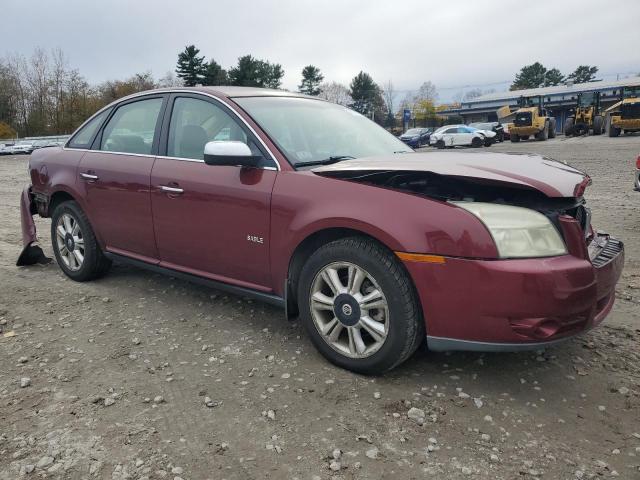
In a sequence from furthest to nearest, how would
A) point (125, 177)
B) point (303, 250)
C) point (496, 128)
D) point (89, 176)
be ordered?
point (496, 128), point (89, 176), point (125, 177), point (303, 250)

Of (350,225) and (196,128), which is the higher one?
(196,128)

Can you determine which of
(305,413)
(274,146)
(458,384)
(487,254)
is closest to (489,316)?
(487,254)

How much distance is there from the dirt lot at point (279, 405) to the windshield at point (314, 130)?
1.25 m

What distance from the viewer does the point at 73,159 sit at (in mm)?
4695

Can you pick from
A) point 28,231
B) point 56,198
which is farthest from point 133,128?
point 28,231

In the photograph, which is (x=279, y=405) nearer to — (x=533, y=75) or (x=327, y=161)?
(x=327, y=161)

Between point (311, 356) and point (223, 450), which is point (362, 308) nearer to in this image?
point (311, 356)

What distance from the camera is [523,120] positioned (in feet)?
101

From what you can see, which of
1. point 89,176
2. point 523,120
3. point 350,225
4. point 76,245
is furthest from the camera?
point 523,120

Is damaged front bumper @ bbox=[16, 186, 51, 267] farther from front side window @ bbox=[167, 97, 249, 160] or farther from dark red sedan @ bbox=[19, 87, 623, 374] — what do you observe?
front side window @ bbox=[167, 97, 249, 160]

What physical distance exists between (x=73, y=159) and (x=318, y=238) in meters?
2.81

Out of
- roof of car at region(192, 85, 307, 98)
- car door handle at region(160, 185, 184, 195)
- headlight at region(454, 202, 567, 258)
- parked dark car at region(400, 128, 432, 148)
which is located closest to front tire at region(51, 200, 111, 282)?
car door handle at region(160, 185, 184, 195)

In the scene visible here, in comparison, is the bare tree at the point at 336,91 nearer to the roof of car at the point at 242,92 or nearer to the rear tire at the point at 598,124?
the rear tire at the point at 598,124

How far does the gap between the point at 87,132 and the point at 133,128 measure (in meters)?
0.77
